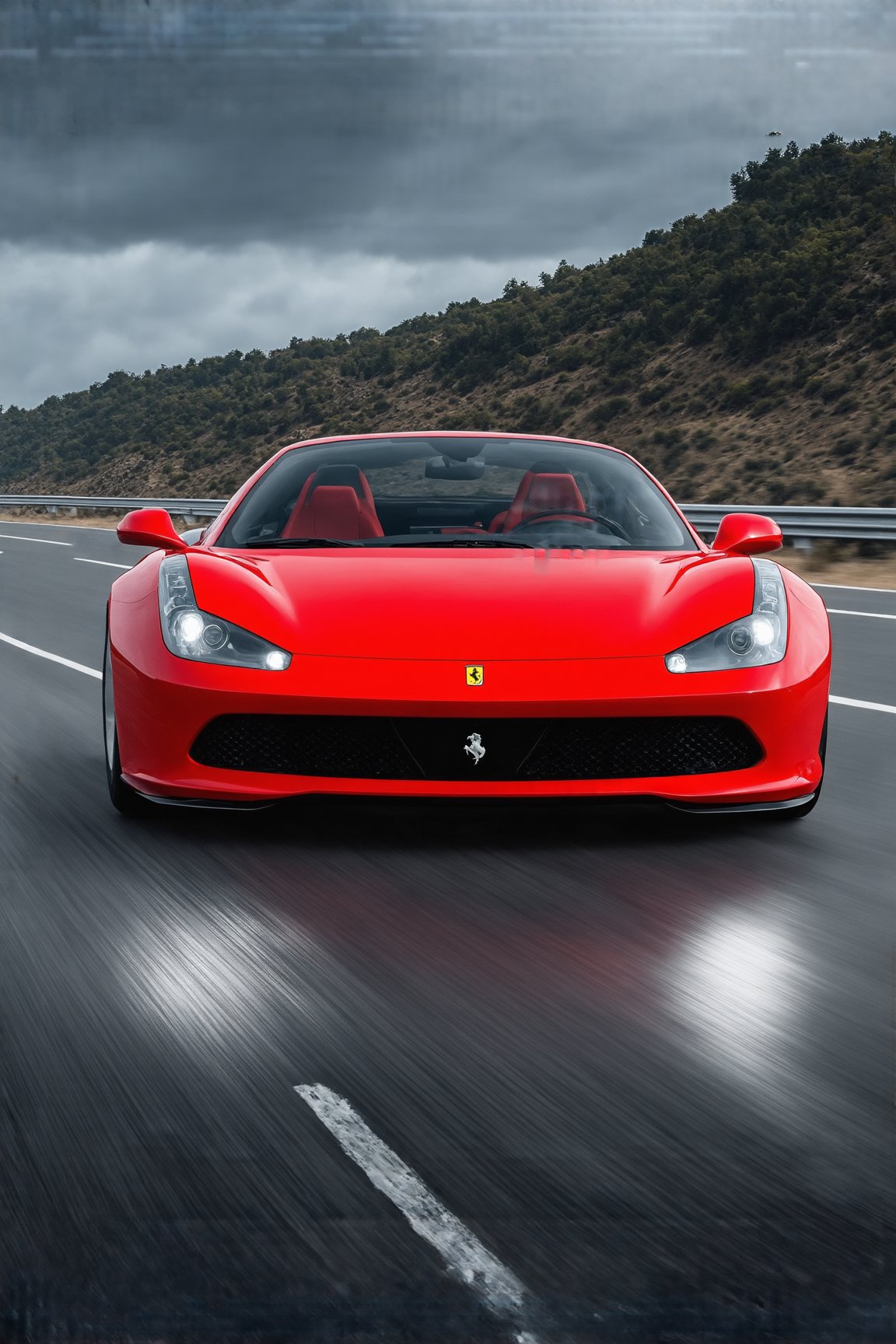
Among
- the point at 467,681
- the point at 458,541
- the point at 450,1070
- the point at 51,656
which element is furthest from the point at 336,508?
the point at 51,656

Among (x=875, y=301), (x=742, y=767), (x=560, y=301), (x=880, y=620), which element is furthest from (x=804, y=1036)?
(x=560, y=301)

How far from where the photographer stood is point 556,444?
6.21 meters

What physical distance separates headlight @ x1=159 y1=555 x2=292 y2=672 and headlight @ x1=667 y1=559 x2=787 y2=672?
118 cm

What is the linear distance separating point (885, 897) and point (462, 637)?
140 centimetres

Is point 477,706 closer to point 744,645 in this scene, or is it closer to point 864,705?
point 744,645

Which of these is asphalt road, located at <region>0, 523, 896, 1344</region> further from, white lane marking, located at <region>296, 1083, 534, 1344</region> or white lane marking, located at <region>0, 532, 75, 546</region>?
white lane marking, located at <region>0, 532, 75, 546</region>

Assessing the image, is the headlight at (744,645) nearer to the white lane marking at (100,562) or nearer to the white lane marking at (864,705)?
the white lane marking at (864,705)

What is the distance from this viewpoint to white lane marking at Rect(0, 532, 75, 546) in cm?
2591

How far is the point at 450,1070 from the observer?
2875 millimetres

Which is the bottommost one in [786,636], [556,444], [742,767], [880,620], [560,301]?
[880,620]

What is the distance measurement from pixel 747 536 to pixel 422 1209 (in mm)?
3479

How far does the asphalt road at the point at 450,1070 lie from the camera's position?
2.07 metres

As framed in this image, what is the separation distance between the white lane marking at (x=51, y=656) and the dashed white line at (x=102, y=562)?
8.04m

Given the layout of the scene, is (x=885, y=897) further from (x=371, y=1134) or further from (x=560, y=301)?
(x=560, y=301)
